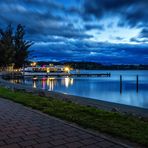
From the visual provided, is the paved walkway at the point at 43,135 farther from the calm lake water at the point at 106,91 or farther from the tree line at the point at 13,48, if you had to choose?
→ the tree line at the point at 13,48

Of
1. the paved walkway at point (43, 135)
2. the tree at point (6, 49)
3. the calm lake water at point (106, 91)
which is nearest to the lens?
the paved walkway at point (43, 135)

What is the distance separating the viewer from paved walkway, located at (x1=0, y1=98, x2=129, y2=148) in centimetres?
480

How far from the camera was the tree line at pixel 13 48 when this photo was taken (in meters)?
40.5

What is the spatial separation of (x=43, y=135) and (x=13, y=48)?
4002cm

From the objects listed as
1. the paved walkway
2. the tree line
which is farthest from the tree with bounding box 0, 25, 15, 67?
the paved walkway

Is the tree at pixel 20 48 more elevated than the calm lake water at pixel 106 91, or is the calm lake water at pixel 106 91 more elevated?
the tree at pixel 20 48

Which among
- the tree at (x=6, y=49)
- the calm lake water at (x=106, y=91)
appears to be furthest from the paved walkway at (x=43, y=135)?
the tree at (x=6, y=49)

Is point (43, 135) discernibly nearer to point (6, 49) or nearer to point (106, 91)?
point (106, 91)

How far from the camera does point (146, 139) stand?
525 centimetres

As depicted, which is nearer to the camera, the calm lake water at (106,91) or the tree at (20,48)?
the calm lake water at (106,91)

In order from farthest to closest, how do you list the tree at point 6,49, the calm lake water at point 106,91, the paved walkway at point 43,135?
1. the tree at point 6,49
2. the calm lake water at point 106,91
3. the paved walkway at point 43,135

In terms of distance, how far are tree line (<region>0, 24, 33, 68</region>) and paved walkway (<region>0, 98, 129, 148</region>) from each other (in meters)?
34.8

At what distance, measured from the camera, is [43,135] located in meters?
5.45

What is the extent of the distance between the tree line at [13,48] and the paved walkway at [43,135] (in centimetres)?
3481
